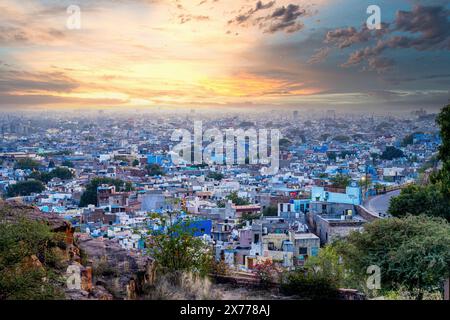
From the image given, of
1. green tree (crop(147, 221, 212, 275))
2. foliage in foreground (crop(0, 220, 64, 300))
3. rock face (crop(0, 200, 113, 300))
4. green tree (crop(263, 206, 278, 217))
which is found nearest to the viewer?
foliage in foreground (crop(0, 220, 64, 300))

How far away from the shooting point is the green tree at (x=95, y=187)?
51.3 ft

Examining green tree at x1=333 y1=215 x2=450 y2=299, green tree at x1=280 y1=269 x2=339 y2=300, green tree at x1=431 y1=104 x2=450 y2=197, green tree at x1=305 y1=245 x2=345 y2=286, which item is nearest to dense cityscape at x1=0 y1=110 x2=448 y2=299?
green tree at x1=280 y1=269 x2=339 y2=300

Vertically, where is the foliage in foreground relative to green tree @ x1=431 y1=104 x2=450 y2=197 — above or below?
below

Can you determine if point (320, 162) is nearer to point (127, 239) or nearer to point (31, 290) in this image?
point (127, 239)

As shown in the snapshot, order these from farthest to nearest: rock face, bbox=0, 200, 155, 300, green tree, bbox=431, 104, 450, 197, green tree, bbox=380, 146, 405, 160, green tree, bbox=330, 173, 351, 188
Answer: green tree, bbox=380, 146, 405, 160 < green tree, bbox=330, 173, 351, 188 < green tree, bbox=431, 104, 450, 197 < rock face, bbox=0, 200, 155, 300

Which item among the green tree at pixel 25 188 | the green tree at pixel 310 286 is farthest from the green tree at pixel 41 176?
the green tree at pixel 310 286

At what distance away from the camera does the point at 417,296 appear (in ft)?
14.5

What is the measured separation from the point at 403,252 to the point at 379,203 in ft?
30.3

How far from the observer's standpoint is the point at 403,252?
17.2 feet

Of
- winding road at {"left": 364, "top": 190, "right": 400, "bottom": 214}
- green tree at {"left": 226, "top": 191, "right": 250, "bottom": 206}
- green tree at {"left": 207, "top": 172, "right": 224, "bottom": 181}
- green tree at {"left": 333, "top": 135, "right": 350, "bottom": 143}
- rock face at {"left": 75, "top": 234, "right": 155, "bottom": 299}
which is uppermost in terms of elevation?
green tree at {"left": 333, "top": 135, "right": 350, "bottom": 143}

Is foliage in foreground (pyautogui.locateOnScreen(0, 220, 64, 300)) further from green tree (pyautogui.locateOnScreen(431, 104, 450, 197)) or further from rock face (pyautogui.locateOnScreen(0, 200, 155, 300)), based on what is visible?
green tree (pyautogui.locateOnScreen(431, 104, 450, 197))

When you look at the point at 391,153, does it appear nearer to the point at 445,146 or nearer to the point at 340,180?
the point at 340,180

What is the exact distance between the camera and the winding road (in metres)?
12.8

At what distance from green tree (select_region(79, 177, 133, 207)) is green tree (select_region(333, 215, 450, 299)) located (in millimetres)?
10696
